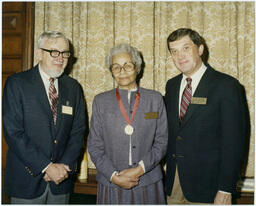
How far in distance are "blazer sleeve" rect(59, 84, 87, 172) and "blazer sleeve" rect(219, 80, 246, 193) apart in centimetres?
133

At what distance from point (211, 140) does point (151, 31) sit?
5.96ft

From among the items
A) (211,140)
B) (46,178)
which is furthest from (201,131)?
(46,178)

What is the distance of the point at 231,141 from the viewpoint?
1841 mm

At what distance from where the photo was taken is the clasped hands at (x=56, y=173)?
1950 millimetres

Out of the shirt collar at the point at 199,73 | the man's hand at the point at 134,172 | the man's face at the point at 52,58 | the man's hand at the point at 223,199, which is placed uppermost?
the man's face at the point at 52,58

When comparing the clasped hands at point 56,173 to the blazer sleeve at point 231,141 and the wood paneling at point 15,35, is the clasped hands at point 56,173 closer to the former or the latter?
the blazer sleeve at point 231,141

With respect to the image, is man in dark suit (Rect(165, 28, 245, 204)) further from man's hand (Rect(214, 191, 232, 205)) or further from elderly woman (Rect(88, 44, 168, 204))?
elderly woman (Rect(88, 44, 168, 204))

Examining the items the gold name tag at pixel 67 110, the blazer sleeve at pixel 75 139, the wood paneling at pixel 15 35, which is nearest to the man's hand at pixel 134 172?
the blazer sleeve at pixel 75 139

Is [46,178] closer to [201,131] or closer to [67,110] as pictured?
[67,110]

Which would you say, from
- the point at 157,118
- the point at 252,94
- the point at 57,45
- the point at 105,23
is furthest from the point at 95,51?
the point at 252,94

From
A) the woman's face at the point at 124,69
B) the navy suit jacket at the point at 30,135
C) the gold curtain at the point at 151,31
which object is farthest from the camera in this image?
the gold curtain at the point at 151,31

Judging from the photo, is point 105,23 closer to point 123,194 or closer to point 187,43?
point 187,43

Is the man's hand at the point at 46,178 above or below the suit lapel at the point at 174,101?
below

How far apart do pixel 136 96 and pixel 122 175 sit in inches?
27.8
